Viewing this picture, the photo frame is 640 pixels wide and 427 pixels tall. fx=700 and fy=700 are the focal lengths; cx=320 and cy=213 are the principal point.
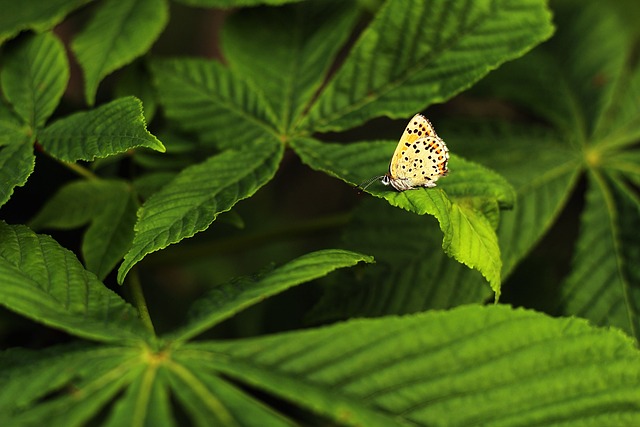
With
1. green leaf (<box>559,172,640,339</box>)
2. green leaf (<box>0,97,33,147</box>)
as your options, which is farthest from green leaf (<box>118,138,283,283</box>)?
green leaf (<box>559,172,640,339</box>)

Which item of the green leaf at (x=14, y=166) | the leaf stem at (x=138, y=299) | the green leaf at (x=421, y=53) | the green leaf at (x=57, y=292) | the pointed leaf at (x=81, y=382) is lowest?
the pointed leaf at (x=81, y=382)

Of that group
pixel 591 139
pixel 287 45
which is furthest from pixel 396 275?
pixel 591 139

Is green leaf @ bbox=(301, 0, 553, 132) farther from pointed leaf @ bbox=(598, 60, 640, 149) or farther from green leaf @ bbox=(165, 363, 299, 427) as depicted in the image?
green leaf @ bbox=(165, 363, 299, 427)

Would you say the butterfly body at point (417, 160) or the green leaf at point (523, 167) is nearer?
the butterfly body at point (417, 160)

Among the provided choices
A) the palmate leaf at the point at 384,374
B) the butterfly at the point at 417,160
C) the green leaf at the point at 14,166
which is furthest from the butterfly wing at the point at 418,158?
the green leaf at the point at 14,166

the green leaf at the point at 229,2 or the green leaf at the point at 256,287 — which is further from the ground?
the green leaf at the point at 229,2

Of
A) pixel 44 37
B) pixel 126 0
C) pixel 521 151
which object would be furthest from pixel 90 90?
pixel 521 151

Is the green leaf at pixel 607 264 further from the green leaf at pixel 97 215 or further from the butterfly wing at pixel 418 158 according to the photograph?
the green leaf at pixel 97 215

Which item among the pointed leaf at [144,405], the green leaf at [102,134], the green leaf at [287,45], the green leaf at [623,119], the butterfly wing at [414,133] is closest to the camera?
the pointed leaf at [144,405]
